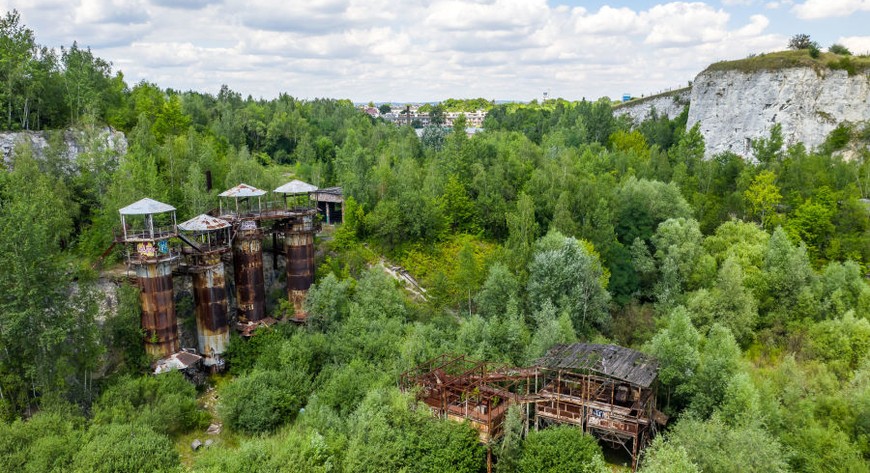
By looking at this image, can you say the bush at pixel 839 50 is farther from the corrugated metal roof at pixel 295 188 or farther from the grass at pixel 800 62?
the corrugated metal roof at pixel 295 188

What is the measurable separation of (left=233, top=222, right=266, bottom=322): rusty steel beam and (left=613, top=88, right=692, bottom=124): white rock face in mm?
75788

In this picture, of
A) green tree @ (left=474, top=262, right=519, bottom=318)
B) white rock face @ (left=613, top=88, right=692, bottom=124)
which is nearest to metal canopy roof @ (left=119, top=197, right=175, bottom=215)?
green tree @ (left=474, top=262, right=519, bottom=318)

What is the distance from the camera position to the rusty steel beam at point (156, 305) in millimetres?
32906

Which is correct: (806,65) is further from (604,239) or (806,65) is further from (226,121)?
(226,121)

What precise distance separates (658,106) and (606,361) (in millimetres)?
77756

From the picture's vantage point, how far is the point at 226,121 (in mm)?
81750

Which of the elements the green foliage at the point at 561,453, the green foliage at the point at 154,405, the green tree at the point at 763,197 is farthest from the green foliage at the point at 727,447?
the green tree at the point at 763,197

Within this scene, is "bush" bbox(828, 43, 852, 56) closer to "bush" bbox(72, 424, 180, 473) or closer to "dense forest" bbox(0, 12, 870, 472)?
"dense forest" bbox(0, 12, 870, 472)

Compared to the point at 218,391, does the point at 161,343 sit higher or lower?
higher

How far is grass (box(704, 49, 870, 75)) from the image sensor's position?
64875mm

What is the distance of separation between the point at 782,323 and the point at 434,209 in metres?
27.8

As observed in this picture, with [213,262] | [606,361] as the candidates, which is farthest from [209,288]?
[606,361]

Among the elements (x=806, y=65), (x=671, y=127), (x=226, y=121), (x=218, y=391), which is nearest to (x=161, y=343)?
(x=218, y=391)

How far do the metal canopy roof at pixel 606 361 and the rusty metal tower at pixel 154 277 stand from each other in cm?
2187
